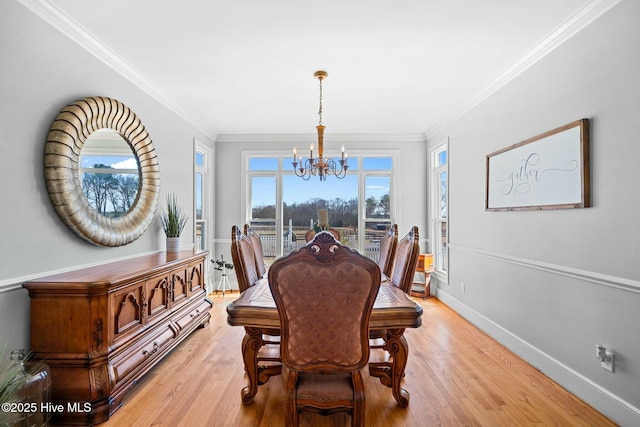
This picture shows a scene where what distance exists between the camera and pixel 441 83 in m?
3.55

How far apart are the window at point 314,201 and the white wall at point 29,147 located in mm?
3204

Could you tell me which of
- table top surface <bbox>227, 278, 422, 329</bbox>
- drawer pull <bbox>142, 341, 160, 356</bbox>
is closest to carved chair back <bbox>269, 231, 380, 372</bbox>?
table top surface <bbox>227, 278, 422, 329</bbox>

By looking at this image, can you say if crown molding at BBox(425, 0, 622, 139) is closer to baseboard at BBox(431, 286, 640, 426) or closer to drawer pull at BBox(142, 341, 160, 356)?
baseboard at BBox(431, 286, 640, 426)

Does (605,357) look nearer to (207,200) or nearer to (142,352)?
Result: (142,352)

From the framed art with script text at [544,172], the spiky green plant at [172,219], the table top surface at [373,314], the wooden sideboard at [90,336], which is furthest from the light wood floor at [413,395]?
the framed art with script text at [544,172]

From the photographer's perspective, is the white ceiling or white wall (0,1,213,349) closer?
white wall (0,1,213,349)

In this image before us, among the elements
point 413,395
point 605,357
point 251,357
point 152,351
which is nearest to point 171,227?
point 152,351

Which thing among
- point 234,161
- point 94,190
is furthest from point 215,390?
point 234,161

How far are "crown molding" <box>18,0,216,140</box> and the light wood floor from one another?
263 centimetres

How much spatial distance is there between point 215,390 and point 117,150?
2155 mm

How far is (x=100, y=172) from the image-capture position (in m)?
2.74

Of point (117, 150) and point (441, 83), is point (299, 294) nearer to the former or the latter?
point (117, 150)

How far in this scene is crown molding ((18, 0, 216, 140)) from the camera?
220 cm

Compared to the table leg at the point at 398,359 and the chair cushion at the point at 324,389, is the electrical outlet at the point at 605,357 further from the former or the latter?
the chair cushion at the point at 324,389
